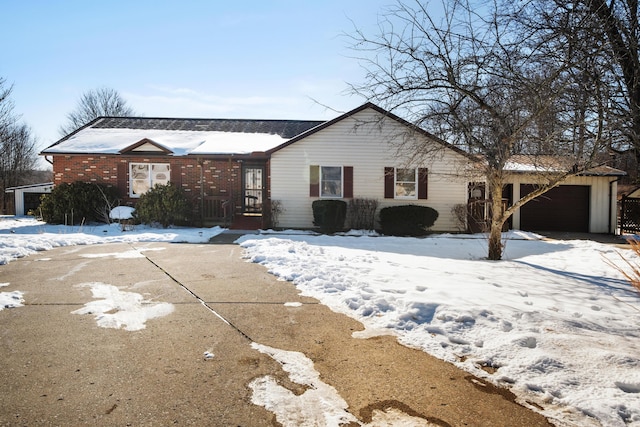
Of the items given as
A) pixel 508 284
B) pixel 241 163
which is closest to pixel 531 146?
pixel 508 284

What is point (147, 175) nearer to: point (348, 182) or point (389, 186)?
point (348, 182)

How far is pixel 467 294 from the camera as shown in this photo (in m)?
4.57

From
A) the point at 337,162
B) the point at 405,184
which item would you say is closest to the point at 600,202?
the point at 405,184

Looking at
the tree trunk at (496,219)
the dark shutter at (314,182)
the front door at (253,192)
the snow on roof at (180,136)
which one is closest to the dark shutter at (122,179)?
the snow on roof at (180,136)

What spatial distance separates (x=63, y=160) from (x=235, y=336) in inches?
616

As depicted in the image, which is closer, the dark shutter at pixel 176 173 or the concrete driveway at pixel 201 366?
the concrete driveway at pixel 201 366

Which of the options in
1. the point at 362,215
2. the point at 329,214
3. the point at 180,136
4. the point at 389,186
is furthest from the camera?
the point at 180,136

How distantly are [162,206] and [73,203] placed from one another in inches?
147

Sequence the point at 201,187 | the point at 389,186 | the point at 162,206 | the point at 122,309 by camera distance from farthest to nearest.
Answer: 1. the point at 201,187
2. the point at 389,186
3. the point at 162,206
4. the point at 122,309

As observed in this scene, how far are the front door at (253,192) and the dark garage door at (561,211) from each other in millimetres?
11546

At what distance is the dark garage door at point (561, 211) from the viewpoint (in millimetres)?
15398

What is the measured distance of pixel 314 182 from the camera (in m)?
14.2

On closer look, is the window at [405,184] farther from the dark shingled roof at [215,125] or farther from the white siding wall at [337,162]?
the dark shingled roof at [215,125]

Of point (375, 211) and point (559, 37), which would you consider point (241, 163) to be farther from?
point (559, 37)
